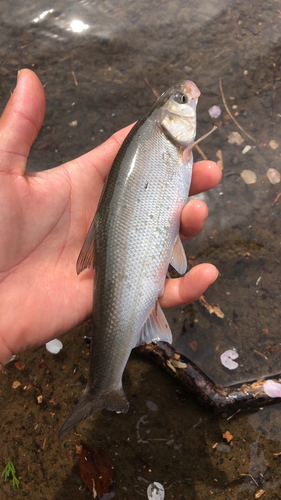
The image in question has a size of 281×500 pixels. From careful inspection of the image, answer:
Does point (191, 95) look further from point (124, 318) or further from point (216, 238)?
point (124, 318)

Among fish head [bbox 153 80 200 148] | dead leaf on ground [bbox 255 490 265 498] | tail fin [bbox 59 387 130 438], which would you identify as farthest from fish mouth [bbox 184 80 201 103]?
dead leaf on ground [bbox 255 490 265 498]

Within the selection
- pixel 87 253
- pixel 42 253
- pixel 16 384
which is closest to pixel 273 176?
pixel 87 253

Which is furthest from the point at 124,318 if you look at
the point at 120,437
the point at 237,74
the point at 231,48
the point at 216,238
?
the point at 231,48

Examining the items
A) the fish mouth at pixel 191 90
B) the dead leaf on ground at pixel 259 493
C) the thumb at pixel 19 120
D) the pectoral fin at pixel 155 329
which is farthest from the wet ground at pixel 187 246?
the thumb at pixel 19 120

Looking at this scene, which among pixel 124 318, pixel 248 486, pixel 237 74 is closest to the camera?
pixel 124 318

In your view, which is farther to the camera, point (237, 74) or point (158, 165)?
point (237, 74)
